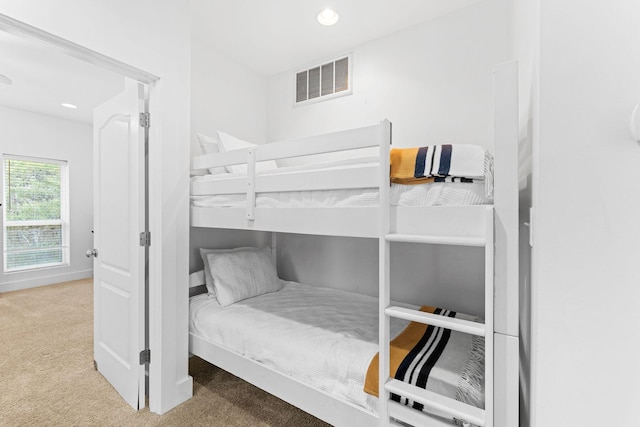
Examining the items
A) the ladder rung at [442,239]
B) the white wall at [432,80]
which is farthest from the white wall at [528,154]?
the white wall at [432,80]

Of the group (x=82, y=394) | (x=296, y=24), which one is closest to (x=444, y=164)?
(x=296, y=24)

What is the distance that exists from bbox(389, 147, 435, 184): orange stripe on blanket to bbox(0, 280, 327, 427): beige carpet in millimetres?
1490

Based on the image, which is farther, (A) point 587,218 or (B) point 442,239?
(B) point 442,239

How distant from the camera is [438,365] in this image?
4.26ft

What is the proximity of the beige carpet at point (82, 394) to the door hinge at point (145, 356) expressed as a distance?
28 centimetres

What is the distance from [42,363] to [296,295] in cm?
205

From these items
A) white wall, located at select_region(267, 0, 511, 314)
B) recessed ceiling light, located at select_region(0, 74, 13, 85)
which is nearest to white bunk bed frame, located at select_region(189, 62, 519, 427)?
white wall, located at select_region(267, 0, 511, 314)

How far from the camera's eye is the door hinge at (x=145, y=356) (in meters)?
1.93

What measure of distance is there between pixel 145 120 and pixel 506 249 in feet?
6.79

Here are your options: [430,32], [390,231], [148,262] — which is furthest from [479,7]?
[148,262]

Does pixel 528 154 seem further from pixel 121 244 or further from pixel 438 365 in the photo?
pixel 121 244

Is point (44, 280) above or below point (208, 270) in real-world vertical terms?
below

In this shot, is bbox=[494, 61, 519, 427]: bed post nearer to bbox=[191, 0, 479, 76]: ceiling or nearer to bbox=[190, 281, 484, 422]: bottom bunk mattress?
bbox=[190, 281, 484, 422]: bottom bunk mattress

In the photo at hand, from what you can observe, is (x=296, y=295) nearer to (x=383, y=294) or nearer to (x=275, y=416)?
(x=275, y=416)
